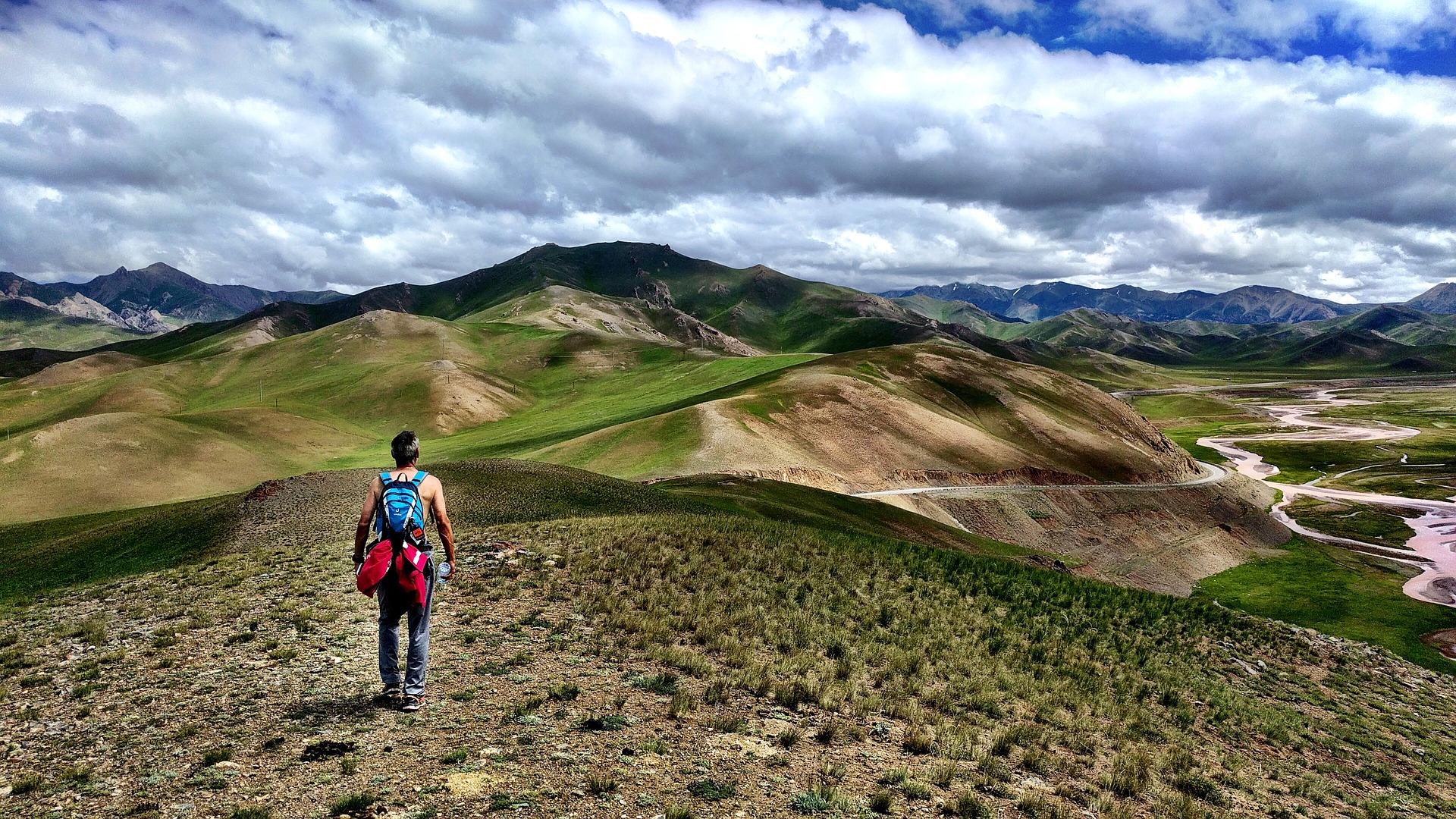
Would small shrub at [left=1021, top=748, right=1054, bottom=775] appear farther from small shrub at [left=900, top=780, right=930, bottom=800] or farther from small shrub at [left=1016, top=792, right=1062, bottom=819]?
small shrub at [left=900, top=780, right=930, bottom=800]

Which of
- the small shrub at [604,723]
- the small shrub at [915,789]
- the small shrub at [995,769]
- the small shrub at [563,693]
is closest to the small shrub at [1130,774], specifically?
the small shrub at [995,769]

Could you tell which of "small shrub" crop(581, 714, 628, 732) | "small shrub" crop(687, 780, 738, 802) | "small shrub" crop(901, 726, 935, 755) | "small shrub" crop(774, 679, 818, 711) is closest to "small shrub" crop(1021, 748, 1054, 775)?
"small shrub" crop(901, 726, 935, 755)

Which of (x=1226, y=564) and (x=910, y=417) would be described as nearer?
(x=1226, y=564)

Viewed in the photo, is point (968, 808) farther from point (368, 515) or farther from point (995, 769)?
point (368, 515)

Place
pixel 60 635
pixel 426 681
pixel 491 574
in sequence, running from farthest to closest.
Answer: pixel 491 574 → pixel 60 635 → pixel 426 681

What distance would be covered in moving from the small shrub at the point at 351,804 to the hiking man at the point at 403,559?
10.5ft

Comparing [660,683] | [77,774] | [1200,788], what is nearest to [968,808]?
[660,683]

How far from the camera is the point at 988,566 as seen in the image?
35375 millimetres

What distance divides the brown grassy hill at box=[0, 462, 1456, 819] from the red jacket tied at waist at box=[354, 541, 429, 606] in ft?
8.14

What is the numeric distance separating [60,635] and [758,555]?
70.4 feet

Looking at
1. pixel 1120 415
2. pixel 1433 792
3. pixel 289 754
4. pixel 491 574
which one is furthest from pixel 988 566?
pixel 1120 415

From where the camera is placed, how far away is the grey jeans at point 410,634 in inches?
494

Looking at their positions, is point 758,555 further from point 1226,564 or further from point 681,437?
point 1226,564

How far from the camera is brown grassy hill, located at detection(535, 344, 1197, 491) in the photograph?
89000 mm
